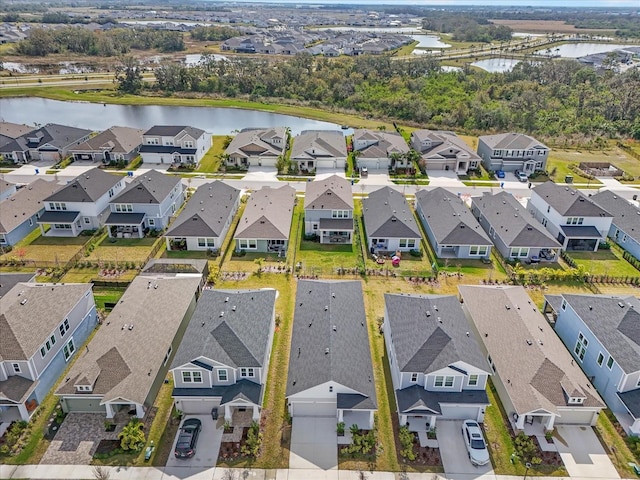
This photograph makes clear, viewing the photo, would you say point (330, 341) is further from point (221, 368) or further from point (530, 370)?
point (530, 370)

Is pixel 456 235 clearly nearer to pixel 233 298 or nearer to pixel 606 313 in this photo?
pixel 606 313

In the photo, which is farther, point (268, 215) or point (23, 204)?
point (23, 204)

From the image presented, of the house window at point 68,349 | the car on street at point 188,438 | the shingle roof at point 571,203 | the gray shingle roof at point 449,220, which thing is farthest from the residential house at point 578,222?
the house window at point 68,349

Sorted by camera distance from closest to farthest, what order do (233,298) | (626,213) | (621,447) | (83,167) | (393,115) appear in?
(621,447) < (233,298) < (626,213) < (83,167) < (393,115)

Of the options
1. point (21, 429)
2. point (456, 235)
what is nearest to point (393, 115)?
point (456, 235)

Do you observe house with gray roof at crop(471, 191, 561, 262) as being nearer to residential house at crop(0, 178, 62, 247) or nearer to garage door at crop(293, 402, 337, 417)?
garage door at crop(293, 402, 337, 417)

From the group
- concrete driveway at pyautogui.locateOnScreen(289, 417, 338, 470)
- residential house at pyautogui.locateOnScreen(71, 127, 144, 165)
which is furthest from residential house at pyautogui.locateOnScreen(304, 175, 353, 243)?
residential house at pyautogui.locateOnScreen(71, 127, 144, 165)

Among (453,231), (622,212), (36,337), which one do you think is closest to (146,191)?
(36,337)

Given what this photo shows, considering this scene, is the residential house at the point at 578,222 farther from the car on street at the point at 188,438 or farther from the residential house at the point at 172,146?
the residential house at the point at 172,146
